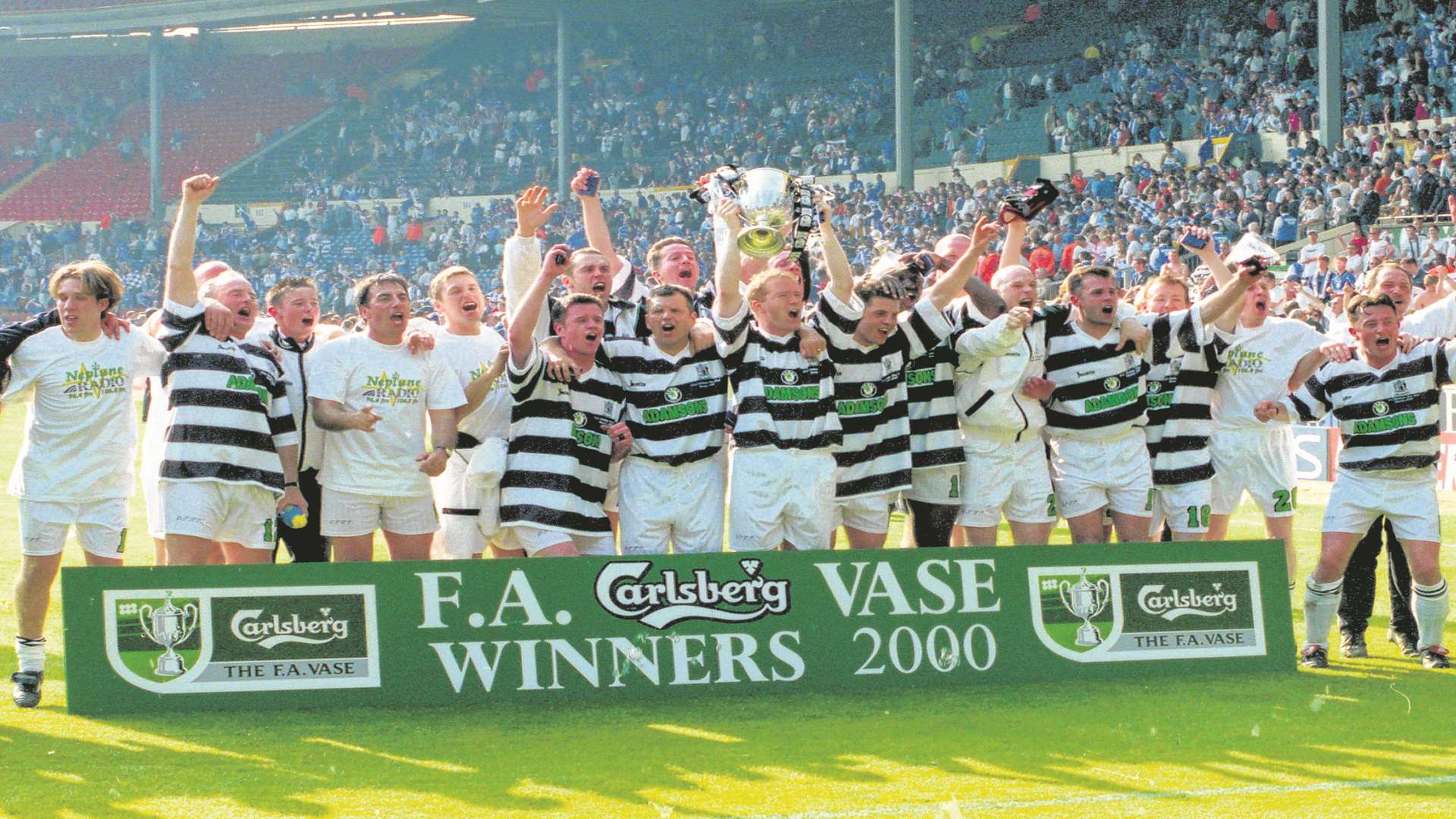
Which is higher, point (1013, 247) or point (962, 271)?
point (1013, 247)

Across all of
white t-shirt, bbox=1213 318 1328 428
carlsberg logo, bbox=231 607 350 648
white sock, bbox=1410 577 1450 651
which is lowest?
white sock, bbox=1410 577 1450 651

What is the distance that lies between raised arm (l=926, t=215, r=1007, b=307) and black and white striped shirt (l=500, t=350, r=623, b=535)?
1.50 metres

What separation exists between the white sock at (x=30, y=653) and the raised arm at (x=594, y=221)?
9.74 ft

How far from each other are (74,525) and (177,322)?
0.98 m

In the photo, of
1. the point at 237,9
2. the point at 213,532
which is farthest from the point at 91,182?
the point at 213,532

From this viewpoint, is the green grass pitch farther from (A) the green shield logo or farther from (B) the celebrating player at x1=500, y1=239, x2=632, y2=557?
(B) the celebrating player at x1=500, y1=239, x2=632, y2=557

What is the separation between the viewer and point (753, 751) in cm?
566

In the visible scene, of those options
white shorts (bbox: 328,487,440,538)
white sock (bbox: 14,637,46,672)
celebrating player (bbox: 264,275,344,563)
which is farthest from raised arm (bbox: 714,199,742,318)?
white sock (bbox: 14,637,46,672)

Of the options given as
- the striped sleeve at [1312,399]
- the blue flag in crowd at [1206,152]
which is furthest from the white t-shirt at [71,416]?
the blue flag in crowd at [1206,152]

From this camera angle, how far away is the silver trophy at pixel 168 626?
240 inches

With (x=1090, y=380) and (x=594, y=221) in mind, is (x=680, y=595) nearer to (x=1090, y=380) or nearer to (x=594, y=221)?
(x=1090, y=380)

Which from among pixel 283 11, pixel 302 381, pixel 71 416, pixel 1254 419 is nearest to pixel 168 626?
pixel 71 416

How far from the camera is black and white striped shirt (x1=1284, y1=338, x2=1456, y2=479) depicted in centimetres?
696

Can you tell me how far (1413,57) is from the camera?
83.8 feet
